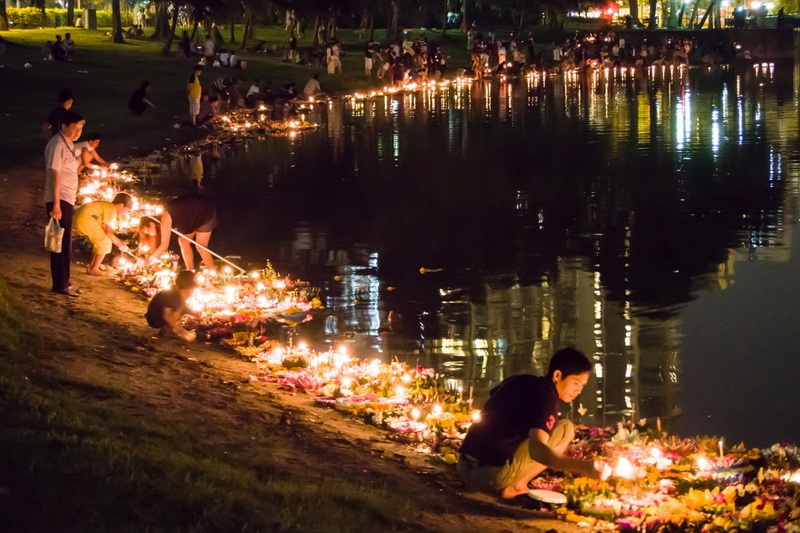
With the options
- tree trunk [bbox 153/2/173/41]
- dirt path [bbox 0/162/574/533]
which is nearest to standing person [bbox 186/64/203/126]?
dirt path [bbox 0/162/574/533]

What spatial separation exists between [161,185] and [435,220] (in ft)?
22.4

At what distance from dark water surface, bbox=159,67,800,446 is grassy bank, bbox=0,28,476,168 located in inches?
137

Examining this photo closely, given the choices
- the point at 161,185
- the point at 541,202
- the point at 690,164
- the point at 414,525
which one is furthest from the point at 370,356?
the point at 690,164

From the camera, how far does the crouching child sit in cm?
1239

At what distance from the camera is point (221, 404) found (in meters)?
10.1

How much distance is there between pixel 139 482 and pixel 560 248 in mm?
11945

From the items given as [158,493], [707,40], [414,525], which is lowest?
[414,525]

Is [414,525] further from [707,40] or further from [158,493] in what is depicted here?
[707,40]

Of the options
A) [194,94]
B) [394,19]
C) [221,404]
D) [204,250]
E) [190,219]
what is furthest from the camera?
[394,19]

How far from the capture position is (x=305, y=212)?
2153 cm

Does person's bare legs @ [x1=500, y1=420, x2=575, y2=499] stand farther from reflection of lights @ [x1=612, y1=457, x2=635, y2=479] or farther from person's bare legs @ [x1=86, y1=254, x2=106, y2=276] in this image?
person's bare legs @ [x1=86, y1=254, x2=106, y2=276]

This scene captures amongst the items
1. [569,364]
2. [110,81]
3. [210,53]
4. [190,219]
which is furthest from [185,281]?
[210,53]

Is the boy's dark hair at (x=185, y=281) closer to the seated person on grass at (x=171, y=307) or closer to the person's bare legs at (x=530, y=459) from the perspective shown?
the seated person on grass at (x=171, y=307)

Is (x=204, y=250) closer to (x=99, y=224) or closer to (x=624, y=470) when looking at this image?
(x=99, y=224)
